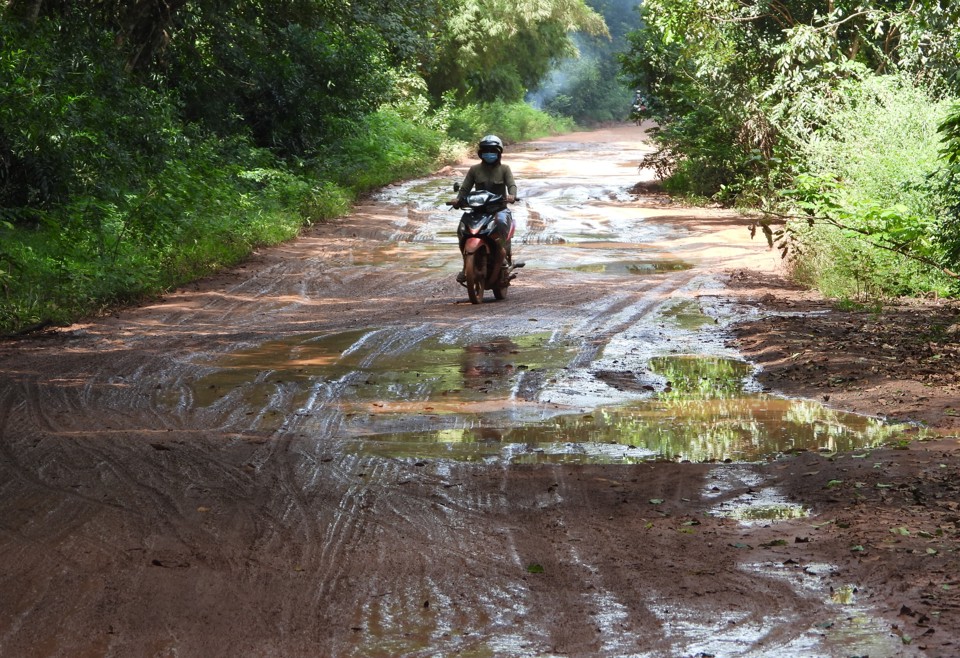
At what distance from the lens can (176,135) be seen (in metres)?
17.1

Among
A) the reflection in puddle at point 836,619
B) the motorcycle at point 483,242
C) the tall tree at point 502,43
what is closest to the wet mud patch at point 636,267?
the motorcycle at point 483,242

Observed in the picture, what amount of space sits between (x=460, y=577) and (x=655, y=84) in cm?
2603

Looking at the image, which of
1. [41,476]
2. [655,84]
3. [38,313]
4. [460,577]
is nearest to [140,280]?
[38,313]

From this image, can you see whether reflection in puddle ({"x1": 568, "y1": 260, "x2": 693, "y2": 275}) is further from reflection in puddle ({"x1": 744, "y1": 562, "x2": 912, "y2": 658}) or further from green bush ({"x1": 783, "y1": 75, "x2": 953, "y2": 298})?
reflection in puddle ({"x1": 744, "y1": 562, "x2": 912, "y2": 658})

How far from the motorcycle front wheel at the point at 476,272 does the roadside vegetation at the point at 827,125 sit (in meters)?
3.14

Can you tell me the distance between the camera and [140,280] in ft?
40.2

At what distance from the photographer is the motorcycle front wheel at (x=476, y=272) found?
38.8ft

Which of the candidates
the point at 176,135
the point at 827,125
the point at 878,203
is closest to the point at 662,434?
the point at 878,203

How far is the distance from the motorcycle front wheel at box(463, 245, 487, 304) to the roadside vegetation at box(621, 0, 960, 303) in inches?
124

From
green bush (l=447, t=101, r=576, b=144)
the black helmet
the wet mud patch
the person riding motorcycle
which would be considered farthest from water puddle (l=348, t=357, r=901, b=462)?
green bush (l=447, t=101, r=576, b=144)

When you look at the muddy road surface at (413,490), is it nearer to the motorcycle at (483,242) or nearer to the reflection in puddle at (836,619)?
the reflection in puddle at (836,619)

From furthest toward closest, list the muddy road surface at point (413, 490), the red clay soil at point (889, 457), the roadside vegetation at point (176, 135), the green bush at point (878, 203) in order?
the roadside vegetation at point (176, 135), the green bush at point (878, 203), the red clay soil at point (889, 457), the muddy road surface at point (413, 490)

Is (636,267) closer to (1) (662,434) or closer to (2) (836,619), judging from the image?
(1) (662,434)

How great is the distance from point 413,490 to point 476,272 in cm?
648
